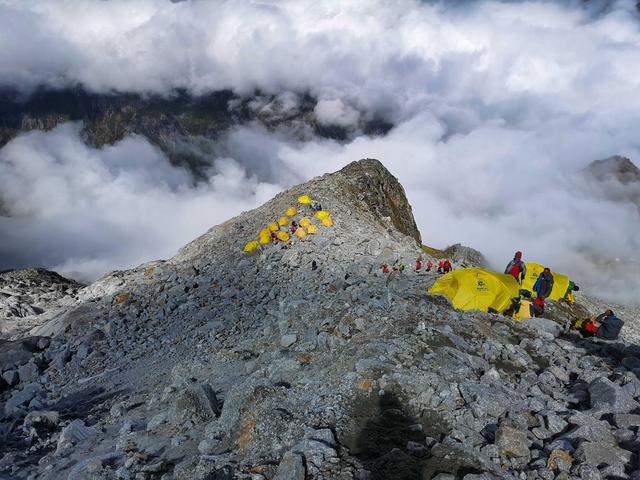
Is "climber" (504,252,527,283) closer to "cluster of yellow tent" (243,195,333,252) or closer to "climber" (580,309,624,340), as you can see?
"climber" (580,309,624,340)

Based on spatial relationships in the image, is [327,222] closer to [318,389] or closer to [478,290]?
[478,290]

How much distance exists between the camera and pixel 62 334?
2295 cm

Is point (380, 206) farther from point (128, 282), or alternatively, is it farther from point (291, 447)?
point (291, 447)

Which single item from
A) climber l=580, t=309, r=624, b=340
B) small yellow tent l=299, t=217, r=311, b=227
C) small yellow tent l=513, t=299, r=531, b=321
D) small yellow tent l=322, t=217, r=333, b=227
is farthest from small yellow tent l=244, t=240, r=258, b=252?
climber l=580, t=309, r=624, b=340

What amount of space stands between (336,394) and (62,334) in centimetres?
1799

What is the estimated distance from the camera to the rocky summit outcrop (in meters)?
8.54

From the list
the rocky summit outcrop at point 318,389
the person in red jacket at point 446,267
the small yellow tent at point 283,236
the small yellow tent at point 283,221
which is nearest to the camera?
the rocky summit outcrop at point 318,389

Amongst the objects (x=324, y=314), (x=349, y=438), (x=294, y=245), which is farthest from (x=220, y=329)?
(x=349, y=438)

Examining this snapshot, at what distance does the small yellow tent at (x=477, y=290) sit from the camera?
1816 cm

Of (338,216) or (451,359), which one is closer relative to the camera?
(451,359)

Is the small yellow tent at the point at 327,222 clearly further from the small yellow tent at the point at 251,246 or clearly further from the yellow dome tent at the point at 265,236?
the small yellow tent at the point at 251,246

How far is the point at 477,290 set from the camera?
18328 mm

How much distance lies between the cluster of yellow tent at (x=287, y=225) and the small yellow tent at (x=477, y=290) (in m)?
10.6

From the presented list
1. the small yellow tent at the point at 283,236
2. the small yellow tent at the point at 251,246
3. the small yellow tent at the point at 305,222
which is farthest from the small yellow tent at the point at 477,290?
the small yellow tent at the point at 251,246
